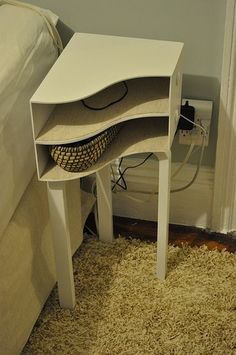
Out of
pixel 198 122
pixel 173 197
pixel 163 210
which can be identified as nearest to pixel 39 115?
pixel 163 210

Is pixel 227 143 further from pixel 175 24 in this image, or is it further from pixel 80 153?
pixel 80 153

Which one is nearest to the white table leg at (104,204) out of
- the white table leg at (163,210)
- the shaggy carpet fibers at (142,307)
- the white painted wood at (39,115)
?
the shaggy carpet fibers at (142,307)

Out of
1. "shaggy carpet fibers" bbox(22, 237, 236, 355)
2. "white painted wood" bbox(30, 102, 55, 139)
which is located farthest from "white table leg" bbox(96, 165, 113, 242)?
"white painted wood" bbox(30, 102, 55, 139)

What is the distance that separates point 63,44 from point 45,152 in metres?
0.43

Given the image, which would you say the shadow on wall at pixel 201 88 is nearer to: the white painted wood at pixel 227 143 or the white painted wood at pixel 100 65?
the white painted wood at pixel 227 143

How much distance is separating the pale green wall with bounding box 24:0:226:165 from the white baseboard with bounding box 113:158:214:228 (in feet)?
0.68

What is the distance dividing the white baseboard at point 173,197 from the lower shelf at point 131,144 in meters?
0.33

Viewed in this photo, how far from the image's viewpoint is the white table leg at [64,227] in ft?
4.30

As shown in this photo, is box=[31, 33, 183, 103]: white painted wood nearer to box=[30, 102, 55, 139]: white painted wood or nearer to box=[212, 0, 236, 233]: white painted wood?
box=[30, 102, 55, 139]: white painted wood

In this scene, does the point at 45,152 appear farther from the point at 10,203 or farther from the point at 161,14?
the point at 161,14

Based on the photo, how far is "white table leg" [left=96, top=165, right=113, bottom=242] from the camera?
1.59 metres

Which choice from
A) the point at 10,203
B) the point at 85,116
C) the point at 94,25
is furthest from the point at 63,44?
the point at 10,203

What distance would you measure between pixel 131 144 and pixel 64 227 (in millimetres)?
245

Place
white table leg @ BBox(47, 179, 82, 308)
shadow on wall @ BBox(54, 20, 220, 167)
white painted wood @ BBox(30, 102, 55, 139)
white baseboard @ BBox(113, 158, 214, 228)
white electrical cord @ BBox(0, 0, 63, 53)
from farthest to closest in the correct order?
white baseboard @ BBox(113, 158, 214, 228)
shadow on wall @ BBox(54, 20, 220, 167)
white electrical cord @ BBox(0, 0, 63, 53)
white table leg @ BBox(47, 179, 82, 308)
white painted wood @ BBox(30, 102, 55, 139)
